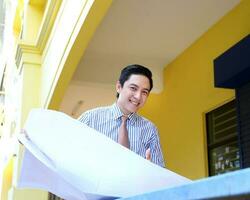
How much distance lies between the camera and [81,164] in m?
1.29

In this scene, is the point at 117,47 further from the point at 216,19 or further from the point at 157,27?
the point at 216,19

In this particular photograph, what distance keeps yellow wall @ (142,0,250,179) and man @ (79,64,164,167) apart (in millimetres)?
Answer: 3146

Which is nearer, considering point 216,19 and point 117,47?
point 216,19

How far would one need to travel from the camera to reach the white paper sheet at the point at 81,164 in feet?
4.01

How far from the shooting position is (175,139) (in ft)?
22.5

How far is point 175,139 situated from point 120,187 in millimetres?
5679

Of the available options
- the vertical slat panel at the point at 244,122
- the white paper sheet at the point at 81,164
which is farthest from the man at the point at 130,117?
the vertical slat panel at the point at 244,122

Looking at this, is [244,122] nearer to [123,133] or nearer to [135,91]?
[123,133]

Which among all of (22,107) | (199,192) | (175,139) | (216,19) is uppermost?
(216,19)

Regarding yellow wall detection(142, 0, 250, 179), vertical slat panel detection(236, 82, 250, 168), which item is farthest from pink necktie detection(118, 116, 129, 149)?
yellow wall detection(142, 0, 250, 179)

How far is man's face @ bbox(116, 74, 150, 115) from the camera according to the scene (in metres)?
2.03

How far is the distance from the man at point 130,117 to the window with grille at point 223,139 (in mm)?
3202

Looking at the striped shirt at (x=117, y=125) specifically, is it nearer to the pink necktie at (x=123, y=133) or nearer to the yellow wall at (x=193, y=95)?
the pink necktie at (x=123, y=133)

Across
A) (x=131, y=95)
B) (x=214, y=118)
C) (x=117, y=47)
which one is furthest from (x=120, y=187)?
(x=117, y=47)
